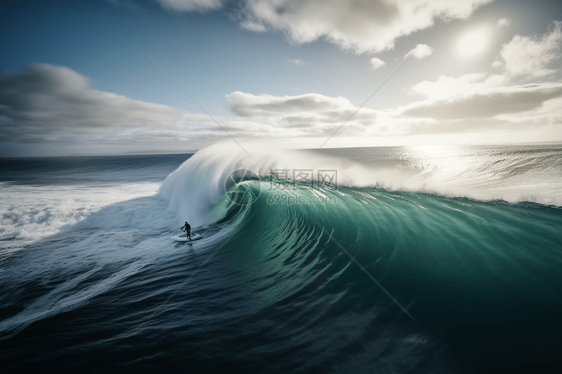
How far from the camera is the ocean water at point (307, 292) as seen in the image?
289 centimetres

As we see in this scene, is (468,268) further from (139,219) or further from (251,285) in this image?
(139,219)

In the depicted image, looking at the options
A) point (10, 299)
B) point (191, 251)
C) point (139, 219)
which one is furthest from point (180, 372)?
point (139, 219)

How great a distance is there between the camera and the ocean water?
289 cm

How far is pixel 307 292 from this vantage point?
4.27 meters

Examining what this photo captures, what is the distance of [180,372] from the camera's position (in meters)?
2.71

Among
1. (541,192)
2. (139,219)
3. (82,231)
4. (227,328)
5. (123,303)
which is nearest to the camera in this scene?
(227,328)

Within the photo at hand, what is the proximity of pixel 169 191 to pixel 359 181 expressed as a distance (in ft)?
43.8

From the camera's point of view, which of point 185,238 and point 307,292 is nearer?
point 307,292

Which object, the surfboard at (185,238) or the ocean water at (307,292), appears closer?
the ocean water at (307,292)

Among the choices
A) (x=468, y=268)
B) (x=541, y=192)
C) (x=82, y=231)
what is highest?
(x=541, y=192)

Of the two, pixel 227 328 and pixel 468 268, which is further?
pixel 468 268

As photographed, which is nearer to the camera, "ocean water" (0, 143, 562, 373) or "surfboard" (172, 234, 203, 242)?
"ocean water" (0, 143, 562, 373)

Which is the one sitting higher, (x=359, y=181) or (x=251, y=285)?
(x=359, y=181)

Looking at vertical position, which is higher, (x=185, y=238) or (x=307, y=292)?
(x=307, y=292)
